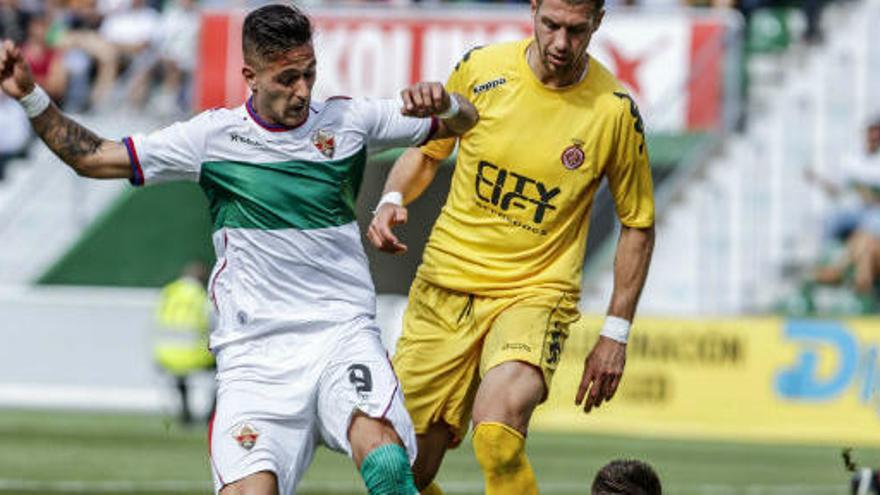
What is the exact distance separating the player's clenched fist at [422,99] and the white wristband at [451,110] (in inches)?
7.2

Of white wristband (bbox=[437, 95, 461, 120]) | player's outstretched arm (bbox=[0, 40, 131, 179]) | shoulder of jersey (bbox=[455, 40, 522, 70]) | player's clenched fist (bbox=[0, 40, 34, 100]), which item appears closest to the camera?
player's clenched fist (bbox=[0, 40, 34, 100])

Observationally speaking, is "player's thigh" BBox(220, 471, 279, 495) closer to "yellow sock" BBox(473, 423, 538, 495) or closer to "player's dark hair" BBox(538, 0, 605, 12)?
"yellow sock" BBox(473, 423, 538, 495)

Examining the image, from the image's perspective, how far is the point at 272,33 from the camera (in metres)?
7.86

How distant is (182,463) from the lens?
667 inches

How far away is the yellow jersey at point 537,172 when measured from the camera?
29.5 ft

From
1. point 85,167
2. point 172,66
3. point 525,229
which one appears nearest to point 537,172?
point 525,229

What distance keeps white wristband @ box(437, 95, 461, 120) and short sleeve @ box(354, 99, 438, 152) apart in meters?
0.08

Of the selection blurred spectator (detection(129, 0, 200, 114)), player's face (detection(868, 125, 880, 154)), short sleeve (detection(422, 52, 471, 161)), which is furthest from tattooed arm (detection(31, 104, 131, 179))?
blurred spectator (detection(129, 0, 200, 114))

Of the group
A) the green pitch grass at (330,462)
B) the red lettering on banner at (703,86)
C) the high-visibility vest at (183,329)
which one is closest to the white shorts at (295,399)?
the green pitch grass at (330,462)

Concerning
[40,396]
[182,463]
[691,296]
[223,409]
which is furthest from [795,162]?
[223,409]

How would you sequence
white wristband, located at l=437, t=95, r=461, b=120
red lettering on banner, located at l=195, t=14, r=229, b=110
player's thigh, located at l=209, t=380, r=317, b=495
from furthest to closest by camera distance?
red lettering on banner, located at l=195, t=14, r=229, b=110 → white wristband, located at l=437, t=95, r=461, b=120 → player's thigh, located at l=209, t=380, r=317, b=495

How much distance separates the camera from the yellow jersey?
898cm

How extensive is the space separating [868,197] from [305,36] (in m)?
16.5

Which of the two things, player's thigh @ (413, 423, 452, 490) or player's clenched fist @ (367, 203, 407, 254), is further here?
player's thigh @ (413, 423, 452, 490)
